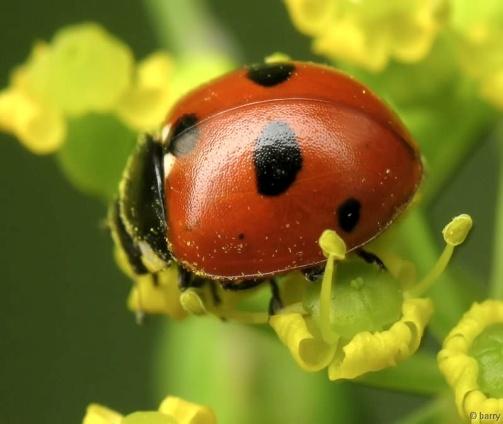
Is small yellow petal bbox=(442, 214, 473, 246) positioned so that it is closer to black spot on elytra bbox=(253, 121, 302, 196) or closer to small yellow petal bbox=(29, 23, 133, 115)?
black spot on elytra bbox=(253, 121, 302, 196)

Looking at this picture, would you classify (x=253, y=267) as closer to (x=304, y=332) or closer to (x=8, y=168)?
(x=304, y=332)

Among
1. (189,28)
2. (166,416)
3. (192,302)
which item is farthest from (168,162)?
(189,28)

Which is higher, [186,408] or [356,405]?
[186,408]

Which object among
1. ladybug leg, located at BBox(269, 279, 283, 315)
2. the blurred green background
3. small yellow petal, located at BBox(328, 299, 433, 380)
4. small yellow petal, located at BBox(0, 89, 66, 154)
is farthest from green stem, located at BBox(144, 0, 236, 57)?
small yellow petal, located at BBox(328, 299, 433, 380)

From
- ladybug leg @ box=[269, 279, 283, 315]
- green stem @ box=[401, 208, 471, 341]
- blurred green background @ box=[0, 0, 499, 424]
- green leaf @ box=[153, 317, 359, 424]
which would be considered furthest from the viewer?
blurred green background @ box=[0, 0, 499, 424]

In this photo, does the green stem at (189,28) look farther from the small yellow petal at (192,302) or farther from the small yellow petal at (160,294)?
the small yellow petal at (192,302)

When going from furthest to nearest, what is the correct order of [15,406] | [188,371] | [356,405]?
[15,406] → [188,371] → [356,405]

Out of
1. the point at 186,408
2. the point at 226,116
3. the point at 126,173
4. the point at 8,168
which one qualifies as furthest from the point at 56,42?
the point at 8,168

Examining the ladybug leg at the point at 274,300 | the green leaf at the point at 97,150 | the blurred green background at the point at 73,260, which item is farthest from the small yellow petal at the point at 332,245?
the blurred green background at the point at 73,260
